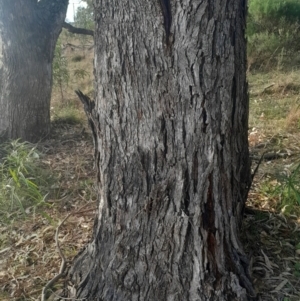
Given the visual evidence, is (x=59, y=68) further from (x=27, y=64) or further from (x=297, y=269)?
(x=297, y=269)

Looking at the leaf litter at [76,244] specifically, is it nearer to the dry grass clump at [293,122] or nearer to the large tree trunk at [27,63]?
Result: the dry grass clump at [293,122]

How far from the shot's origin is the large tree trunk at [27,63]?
196 inches

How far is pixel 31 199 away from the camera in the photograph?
3.74 meters

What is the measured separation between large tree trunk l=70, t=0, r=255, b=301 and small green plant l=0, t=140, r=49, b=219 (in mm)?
1364

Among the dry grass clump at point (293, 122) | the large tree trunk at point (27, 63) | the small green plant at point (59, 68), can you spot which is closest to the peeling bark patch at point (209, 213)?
the dry grass clump at point (293, 122)

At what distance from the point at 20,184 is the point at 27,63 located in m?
1.76

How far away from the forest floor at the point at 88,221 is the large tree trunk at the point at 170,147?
37 centimetres

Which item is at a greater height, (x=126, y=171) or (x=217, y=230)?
(x=126, y=171)

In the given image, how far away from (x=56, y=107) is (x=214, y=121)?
17.4ft

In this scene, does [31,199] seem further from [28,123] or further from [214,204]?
[214,204]

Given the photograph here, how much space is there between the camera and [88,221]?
321 centimetres

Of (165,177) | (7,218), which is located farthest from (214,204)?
(7,218)

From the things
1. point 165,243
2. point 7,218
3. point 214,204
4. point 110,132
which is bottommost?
point 7,218

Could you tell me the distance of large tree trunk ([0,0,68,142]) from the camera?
4984mm
